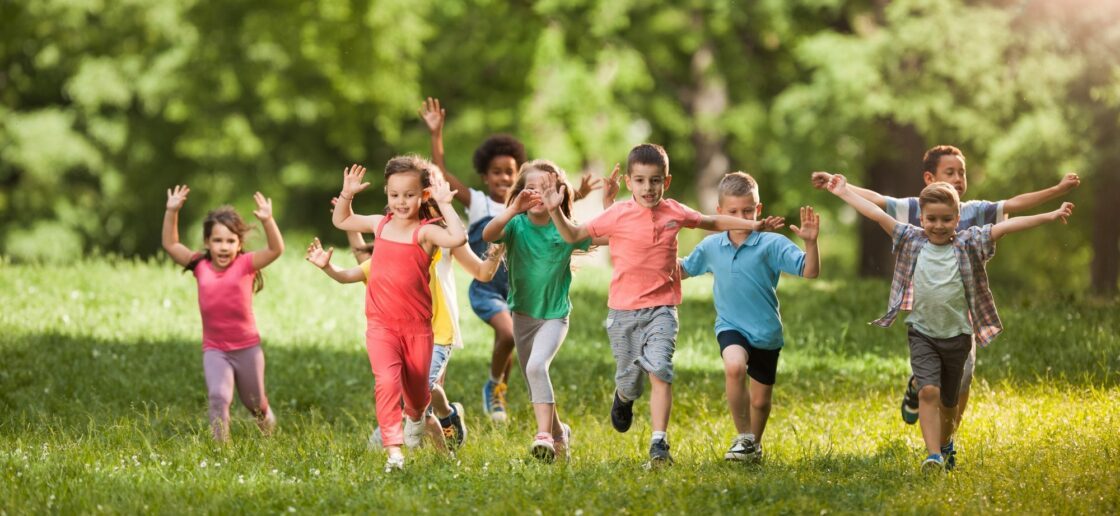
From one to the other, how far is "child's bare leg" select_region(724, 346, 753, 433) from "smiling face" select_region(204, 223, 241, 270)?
3.75 metres

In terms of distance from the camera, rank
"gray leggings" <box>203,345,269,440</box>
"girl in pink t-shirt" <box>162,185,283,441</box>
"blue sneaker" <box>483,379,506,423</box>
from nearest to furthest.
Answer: "gray leggings" <box>203,345,269,440</box>
"girl in pink t-shirt" <box>162,185,283,441</box>
"blue sneaker" <box>483,379,506,423</box>

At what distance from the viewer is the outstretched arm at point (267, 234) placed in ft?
27.0

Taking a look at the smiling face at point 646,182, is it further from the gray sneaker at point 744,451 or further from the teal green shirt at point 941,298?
the teal green shirt at point 941,298

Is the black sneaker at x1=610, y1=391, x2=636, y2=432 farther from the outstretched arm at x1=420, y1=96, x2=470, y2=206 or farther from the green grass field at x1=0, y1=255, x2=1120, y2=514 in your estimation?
the outstretched arm at x1=420, y1=96, x2=470, y2=206

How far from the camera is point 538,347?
308 inches

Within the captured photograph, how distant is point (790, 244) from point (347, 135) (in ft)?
62.3

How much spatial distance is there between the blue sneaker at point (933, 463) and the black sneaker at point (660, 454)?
1.41 meters

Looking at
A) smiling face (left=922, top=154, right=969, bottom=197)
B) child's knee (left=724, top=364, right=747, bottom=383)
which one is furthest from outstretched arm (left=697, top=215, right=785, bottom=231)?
smiling face (left=922, top=154, right=969, bottom=197)

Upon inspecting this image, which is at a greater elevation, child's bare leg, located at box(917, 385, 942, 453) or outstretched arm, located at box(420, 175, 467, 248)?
outstretched arm, located at box(420, 175, 467, 248)

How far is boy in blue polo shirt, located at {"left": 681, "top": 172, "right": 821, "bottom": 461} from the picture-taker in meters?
7.61

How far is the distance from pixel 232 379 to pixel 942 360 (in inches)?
188

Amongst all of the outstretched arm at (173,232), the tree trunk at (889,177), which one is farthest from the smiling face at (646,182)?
the tree trunk at (889,177)

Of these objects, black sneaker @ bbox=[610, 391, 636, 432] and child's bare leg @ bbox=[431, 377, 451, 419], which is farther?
child's bare leg @ bbox=[431, 377, 451, 419]

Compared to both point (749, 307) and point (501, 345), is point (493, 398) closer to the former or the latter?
point (501, 345)
